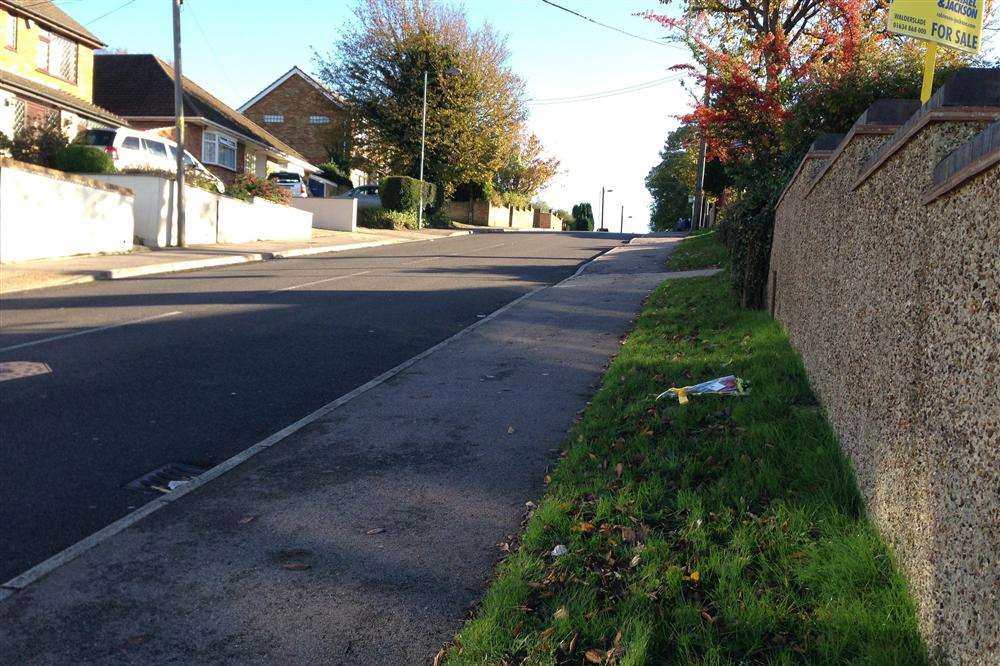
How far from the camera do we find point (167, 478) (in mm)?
5816

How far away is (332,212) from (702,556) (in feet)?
121

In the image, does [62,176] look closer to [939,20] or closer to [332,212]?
[332,212]

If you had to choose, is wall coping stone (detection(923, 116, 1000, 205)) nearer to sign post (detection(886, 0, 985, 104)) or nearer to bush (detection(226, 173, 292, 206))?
sign post (detection(886, 0, 985, 104))

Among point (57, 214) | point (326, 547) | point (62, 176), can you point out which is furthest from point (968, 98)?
point (62, 176)

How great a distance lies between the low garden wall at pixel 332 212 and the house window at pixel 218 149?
231 inches

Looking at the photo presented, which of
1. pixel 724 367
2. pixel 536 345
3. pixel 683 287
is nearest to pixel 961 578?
pixel 724 367

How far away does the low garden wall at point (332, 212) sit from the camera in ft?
128

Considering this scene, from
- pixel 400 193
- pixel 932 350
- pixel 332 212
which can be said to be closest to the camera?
pixel 932 350

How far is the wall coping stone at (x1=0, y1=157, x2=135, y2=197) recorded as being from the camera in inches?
737

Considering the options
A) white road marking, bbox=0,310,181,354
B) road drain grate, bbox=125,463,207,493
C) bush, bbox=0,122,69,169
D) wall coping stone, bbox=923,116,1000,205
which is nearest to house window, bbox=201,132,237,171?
bush, bbox=0,122,69,169

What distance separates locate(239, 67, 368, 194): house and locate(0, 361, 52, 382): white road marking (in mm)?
49412

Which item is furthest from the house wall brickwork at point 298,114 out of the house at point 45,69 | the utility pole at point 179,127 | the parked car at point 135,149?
the utility pole at point 179,127

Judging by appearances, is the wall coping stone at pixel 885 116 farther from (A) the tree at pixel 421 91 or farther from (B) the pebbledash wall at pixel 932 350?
(A) the tree at pixel 421 91

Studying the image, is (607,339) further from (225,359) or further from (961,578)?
(961,578)
